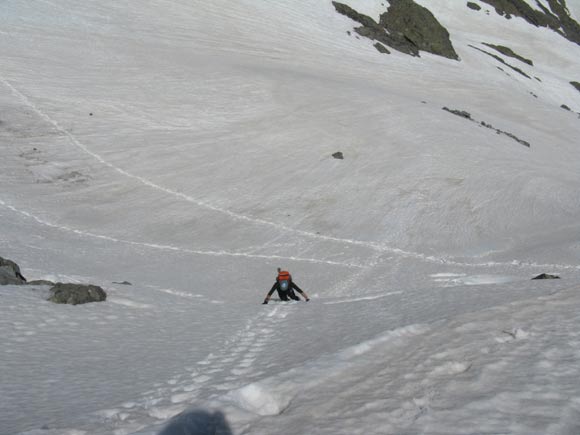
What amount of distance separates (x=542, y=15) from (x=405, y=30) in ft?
114

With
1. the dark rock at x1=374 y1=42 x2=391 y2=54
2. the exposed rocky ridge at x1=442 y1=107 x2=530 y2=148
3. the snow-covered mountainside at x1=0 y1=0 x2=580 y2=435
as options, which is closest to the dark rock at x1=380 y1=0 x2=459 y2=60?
the snow-covered mountainside at x1=0 y1=0 x2=580 y2=435

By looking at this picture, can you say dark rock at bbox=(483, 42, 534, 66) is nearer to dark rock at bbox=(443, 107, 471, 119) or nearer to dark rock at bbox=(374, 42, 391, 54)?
dark rock at bbox=(374, 42, 391, 54)

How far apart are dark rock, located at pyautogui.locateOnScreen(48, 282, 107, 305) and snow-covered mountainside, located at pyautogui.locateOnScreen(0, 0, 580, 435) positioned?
0.68ft

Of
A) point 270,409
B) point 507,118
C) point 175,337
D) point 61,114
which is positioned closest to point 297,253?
point 175,337

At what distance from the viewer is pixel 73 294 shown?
401 inches

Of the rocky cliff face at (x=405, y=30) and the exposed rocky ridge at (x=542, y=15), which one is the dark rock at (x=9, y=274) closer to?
the rocky cliff face at (x=405, y=30)

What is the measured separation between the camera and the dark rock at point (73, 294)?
1012 centimetres

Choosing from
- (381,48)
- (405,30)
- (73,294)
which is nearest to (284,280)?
(73,294)

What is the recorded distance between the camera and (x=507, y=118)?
40219mm

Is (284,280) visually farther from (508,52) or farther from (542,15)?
(542,15)

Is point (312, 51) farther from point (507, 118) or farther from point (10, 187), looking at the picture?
point (10, 187)

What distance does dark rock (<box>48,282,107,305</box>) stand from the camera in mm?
10116

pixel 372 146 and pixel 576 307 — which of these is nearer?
pixel 576 307

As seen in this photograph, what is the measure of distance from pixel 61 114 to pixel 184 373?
939 inches
